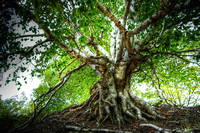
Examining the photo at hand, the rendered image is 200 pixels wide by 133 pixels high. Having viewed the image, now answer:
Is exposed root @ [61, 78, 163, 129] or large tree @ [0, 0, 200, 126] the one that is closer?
large tree @ [0, 0, 200, 126]

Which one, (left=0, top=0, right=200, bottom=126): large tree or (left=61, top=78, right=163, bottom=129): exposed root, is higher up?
(left=0, top=0, right=200, bottom=126): large tree

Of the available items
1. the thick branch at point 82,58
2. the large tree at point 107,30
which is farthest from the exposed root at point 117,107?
the thick branch at point 82,58

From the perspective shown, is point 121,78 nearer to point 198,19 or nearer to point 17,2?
point 198,19

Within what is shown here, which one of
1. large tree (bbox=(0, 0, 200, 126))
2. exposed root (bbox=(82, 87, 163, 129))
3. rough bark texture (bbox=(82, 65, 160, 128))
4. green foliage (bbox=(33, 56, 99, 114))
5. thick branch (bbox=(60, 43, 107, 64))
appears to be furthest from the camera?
green foliage (bbox=(33, 56, 99, 114))

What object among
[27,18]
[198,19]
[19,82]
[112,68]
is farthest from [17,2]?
[198,19]

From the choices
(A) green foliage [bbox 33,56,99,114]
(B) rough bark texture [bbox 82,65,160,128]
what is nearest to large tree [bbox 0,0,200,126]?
(B) rough bark texture [bbox 82,65,160,128]

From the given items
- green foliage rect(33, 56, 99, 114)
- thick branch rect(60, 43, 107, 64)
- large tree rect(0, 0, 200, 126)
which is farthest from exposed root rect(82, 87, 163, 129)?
green foliage rect(33, 56, 99, 114)

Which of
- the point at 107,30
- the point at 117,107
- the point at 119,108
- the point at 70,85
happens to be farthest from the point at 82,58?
the point at 70,85

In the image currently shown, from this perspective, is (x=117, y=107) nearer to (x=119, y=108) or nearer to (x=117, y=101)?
(x=119, y=108)

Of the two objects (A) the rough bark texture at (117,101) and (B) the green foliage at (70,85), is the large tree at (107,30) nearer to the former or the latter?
(A) the rough bark texture at (117,101)

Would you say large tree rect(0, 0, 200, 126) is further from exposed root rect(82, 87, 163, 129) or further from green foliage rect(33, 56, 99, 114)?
green foliage rect(33, 56, 99, 114)

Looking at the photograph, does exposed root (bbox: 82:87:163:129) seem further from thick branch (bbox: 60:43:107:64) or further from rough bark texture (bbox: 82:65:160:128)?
thick branch (bbox: 60:43:107:64)

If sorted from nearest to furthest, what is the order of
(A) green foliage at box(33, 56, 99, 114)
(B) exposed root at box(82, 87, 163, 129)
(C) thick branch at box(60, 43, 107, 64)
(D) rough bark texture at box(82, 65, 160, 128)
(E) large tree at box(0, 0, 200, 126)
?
(E) large tree at box(0, 0, 200, 126) → (B) exposed root at box(82, 87, 163, 129) → (D) rough bark texture at box(82, 65, 160, 128) → (C) thick branch at box(60, 43, 107, 64) → (A) green foliage at box(33, 56, 99, 114)

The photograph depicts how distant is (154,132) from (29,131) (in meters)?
3.76
